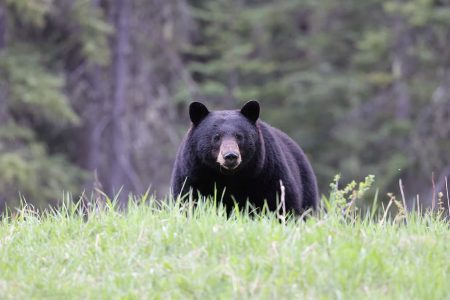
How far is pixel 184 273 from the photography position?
16.0 ft

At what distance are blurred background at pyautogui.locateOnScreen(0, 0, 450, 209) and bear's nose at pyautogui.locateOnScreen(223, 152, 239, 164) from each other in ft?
33.2

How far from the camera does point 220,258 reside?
198 inches

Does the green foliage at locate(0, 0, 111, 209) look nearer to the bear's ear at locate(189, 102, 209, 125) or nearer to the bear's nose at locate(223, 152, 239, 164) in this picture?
the bear's ear at locate(189, 102, 209, 125)

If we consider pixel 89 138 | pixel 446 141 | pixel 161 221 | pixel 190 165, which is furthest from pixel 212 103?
pixel 161 221

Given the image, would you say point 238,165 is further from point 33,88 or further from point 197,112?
point 33,88

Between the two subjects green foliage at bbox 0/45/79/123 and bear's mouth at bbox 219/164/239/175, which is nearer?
bear's mouth at bbox 219/164/239/175

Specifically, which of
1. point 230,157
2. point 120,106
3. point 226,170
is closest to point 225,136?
point 226,170

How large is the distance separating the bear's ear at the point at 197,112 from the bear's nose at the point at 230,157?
28.5 inches

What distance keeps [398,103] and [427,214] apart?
61.6 feet

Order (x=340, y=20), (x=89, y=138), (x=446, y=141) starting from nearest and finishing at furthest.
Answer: (x=89, y=138) → (x=446, y=141) → (x=340, y=20)

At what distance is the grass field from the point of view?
4684 millimetres

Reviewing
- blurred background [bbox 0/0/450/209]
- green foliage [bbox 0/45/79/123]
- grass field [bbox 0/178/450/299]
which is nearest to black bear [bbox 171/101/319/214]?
grass field [bbox 0/178/450/299]

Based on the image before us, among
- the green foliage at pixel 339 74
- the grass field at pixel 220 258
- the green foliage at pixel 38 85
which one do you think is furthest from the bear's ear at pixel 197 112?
the green foliage at pixel 339 74

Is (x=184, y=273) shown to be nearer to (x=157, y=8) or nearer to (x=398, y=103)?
(x=157, y=8)
